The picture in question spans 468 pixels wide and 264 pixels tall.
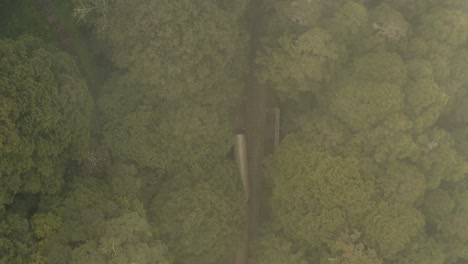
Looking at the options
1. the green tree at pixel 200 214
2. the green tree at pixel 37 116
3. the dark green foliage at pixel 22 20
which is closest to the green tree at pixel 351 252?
the green tree at pixel 200 214

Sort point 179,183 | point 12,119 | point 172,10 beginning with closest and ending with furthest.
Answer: point 12,119 → point 172,10 → point 179,183

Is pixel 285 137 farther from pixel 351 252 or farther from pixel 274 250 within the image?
pixel 351 252

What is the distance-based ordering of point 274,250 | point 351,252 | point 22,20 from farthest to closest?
point 274,250, point 22,20, point 351,252

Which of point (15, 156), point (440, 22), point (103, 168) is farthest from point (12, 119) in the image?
point (440, 22)

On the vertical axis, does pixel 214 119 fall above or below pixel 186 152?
above

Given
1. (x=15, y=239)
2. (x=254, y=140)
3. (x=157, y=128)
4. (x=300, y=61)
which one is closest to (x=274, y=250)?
(x=254, y=140)

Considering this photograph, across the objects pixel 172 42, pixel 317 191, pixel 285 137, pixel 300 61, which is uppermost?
pixel 172 42

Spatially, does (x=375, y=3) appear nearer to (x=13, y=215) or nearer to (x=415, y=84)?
(x=415, y=84)
